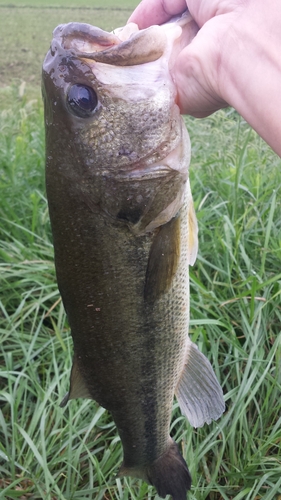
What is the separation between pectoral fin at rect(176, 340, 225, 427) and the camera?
4.88 ft

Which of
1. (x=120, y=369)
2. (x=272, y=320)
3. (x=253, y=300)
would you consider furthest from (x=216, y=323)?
(x=120, y=369)

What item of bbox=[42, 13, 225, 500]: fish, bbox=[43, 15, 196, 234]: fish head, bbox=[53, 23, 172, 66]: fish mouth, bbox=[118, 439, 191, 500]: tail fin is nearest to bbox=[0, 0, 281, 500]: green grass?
bbox=[118, 439, 191, 500]: tail fin

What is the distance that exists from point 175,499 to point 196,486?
12.0 inches

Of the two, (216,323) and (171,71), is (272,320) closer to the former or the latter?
(216,323)

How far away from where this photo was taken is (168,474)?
1.49m

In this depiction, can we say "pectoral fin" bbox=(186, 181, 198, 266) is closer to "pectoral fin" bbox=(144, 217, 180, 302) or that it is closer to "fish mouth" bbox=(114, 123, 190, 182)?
"pectoral fin" bbox=(144, 217, 180, 302)

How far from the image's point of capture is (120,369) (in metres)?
1.39

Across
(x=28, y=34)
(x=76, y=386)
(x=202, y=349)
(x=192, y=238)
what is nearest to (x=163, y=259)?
(x=192, y=238)

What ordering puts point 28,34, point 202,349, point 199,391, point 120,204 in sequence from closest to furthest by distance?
point 120,204, point 199,391, point 202,349, point 28,34

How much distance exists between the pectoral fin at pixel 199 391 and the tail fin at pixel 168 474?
15 centimetres

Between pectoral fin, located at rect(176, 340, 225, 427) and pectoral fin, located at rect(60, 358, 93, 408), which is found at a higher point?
pectoral fin, located at rect(60, 358, 93, 408)

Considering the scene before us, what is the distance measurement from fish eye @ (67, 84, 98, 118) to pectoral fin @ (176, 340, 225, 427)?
0.78 metres

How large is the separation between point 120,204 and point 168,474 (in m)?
0.88

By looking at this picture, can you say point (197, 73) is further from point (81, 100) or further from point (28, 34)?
point (28, 34)
